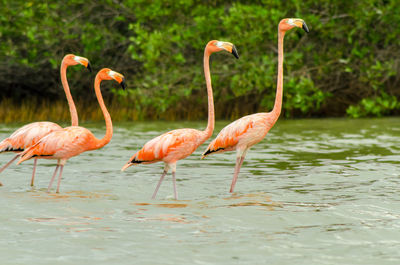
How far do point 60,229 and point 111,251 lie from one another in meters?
0.88

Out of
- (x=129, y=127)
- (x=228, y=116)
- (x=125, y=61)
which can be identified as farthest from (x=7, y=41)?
(x=228, y=116)

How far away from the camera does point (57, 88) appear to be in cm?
2167

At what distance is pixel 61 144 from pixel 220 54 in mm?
12276

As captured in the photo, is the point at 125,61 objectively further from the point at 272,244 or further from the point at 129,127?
the point at 272,244

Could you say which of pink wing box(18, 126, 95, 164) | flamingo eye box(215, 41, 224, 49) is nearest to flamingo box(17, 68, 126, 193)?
pink wing box(18, 126, 95, 164)

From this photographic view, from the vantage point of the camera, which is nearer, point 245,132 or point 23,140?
point 245,132

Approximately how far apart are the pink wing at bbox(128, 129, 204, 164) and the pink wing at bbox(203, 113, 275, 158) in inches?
17.6

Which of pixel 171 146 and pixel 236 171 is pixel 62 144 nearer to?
pixel 171 146

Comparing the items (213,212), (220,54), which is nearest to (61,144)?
(213,212)

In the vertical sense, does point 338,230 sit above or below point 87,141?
below

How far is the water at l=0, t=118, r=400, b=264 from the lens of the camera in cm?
510

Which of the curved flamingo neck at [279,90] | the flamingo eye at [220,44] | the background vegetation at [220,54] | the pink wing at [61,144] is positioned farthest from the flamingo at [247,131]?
the background vegetation at [220,54]

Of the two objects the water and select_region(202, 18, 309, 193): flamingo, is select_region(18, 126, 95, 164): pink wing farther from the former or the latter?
select_region(202, 18, 309, 193): flamingo

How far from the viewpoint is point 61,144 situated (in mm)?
7742
